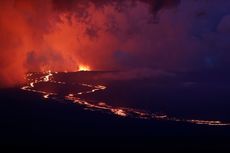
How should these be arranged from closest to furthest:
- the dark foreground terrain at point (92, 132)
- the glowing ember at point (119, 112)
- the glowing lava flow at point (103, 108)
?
1. the dark foreground terrain at point (92, 132)
2. the glowing lava flow at point (103, 108)
3. the glowing ember at point (119, 112)

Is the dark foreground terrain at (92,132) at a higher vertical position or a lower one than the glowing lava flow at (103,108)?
lower

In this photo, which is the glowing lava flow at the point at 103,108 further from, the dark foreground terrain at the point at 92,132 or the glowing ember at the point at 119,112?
the dark foreground terrain at the point at 92,132

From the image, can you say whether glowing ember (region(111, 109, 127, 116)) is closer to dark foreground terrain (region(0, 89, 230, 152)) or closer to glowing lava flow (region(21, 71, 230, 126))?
glowing lava flow (region(21, 71, 230, 126))

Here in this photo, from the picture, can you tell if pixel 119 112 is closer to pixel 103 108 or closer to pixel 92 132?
pixel 103 108

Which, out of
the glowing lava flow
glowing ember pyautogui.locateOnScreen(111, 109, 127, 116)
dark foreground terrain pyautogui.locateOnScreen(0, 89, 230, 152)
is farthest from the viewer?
glowing ember pyautogui.locateOnScreen(111, 109, 127, 116)

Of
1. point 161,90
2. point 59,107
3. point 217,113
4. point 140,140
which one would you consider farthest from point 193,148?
point 161,90

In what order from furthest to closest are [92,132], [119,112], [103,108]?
[103,108] < [119,112] < [92,132]

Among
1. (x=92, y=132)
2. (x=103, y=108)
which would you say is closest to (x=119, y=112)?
(x=103, y=108)

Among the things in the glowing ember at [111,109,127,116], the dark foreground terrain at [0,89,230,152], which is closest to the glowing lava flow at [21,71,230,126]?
the glowing ember at [111,109,127,116]

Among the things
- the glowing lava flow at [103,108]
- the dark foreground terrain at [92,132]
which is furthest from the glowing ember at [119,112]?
the dark foreground terrain at [92,132]
